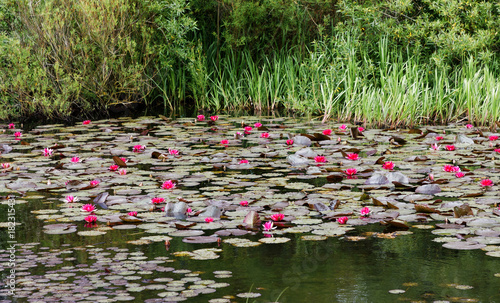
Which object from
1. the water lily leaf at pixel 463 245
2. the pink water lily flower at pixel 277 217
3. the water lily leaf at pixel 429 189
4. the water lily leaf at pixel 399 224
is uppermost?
the water lily leaf at pixel 429 189

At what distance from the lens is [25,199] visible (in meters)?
4.77

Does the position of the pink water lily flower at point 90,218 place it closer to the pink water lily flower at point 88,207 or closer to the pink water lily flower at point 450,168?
the pink water lily flower at point 88,207

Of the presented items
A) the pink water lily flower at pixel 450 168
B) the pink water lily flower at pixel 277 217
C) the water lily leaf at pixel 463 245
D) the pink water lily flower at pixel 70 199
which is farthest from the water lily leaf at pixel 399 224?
the pink water lily flower at pixel 70 199

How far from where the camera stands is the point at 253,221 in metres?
3.97

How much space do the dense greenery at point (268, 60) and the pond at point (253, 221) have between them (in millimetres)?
2047

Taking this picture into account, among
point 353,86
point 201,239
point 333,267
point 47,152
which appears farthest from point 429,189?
point 353,86

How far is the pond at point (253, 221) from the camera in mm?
3059

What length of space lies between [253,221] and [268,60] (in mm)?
7110

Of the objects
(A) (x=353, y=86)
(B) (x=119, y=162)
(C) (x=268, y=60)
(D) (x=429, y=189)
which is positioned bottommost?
(D) (x=429, y=189)

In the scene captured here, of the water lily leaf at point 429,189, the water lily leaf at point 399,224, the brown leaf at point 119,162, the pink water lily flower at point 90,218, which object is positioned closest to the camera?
the water lily leaf at point 399,224

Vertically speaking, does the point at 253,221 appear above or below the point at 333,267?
above

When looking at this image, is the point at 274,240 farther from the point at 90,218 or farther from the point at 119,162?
the point at 119,162

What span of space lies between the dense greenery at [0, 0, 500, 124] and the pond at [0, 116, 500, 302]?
6.72 ft

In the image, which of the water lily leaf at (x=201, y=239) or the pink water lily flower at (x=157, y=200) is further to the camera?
the pink water lily flower at (x=157, y=200)
